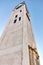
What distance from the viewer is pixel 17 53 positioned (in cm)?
900

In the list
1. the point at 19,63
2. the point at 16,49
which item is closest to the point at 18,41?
the point at 16,49

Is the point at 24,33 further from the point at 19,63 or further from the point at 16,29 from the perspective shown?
the point at 19,63

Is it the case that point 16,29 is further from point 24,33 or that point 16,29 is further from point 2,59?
point 2,59

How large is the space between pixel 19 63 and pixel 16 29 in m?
4.87

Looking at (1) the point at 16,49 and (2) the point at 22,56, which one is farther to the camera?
(1) the point at 16,49

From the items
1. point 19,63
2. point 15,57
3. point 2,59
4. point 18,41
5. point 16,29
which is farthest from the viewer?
point 16,29

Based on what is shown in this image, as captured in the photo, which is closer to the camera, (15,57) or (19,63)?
(19,63)

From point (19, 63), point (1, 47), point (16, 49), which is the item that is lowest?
point (19, 63)

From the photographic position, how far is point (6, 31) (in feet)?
42.1

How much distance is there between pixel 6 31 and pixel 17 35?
7.67 ft

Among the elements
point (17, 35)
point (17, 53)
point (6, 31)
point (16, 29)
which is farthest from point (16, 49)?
point (6, 31)

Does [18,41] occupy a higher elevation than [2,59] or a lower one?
higher

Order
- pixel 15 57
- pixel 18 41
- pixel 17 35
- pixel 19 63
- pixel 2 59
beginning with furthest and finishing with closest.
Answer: pixel 17 35
pixel 18 41
pixel 2 59
pixel 15 57
pixel 19 63

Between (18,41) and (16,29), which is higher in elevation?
(16,29)
